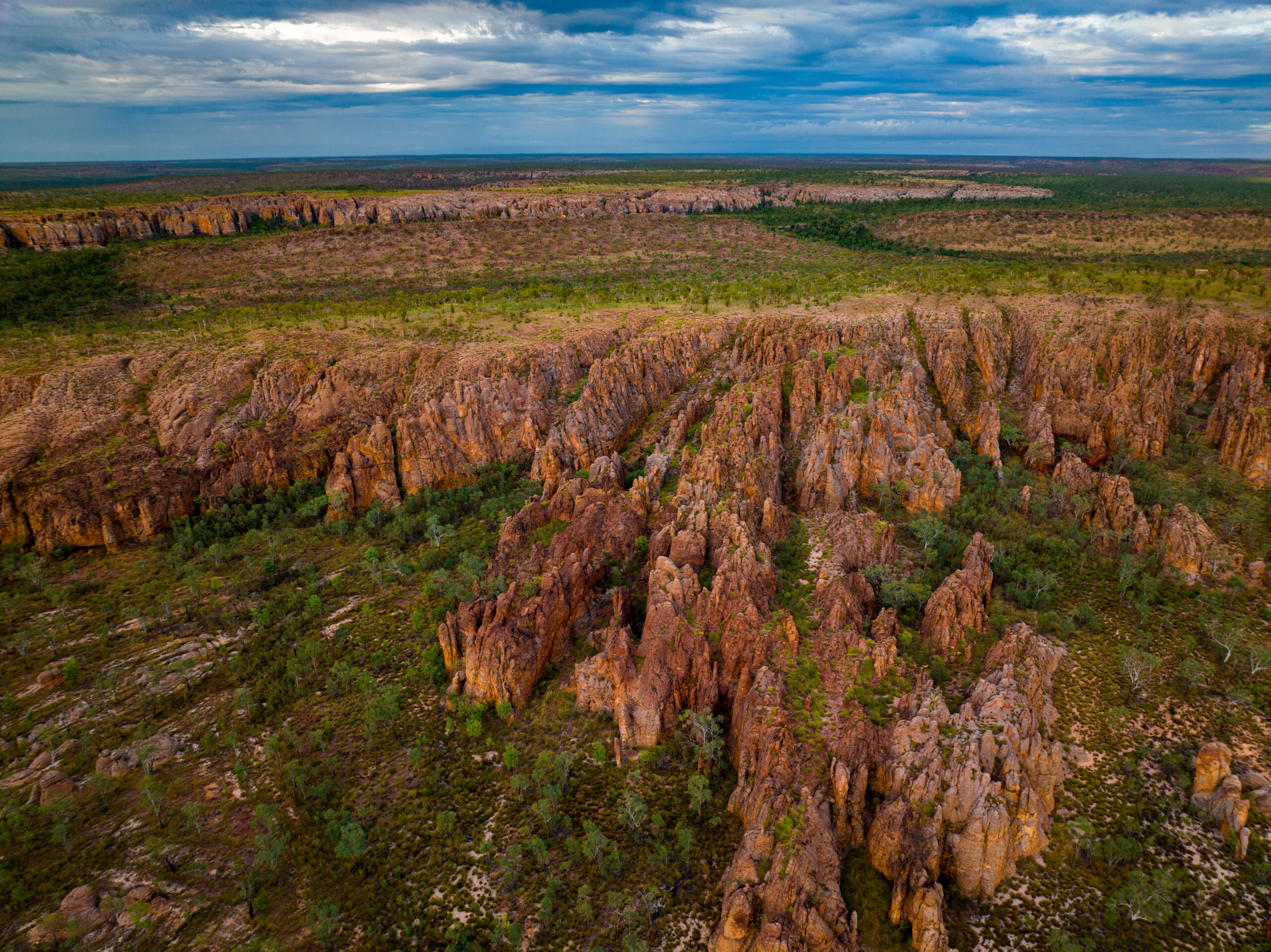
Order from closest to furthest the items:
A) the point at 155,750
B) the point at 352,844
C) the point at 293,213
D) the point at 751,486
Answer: the point at 352,844, the point at 155,750, the point at 751,486, the point at 293,213

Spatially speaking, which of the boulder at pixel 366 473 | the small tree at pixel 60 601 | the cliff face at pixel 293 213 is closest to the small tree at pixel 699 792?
the boulder at pixel 366 473

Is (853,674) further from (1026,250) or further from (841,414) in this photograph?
(1026,250)

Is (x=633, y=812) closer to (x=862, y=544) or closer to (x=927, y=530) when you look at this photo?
(x=862, y=544)

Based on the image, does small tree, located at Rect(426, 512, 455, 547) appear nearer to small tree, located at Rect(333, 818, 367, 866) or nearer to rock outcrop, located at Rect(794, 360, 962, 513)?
small tree, located at Rect(333, 818, 367, 866)

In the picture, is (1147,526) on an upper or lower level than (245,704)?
upper

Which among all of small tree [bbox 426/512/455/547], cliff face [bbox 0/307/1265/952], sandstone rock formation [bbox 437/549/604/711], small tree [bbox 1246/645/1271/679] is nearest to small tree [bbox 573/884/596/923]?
cliff face [bbox 0/307/1265/952]

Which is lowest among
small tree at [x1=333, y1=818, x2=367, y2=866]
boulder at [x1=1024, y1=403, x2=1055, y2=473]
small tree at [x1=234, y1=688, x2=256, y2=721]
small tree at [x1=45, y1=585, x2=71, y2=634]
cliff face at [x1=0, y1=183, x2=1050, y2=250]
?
small tree at [x1=333, y1=818, x2=367, y2=866]

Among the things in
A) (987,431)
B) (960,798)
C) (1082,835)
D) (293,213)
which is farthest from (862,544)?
(293,213)

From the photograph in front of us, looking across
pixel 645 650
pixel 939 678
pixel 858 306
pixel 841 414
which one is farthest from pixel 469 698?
pixel 858 306
